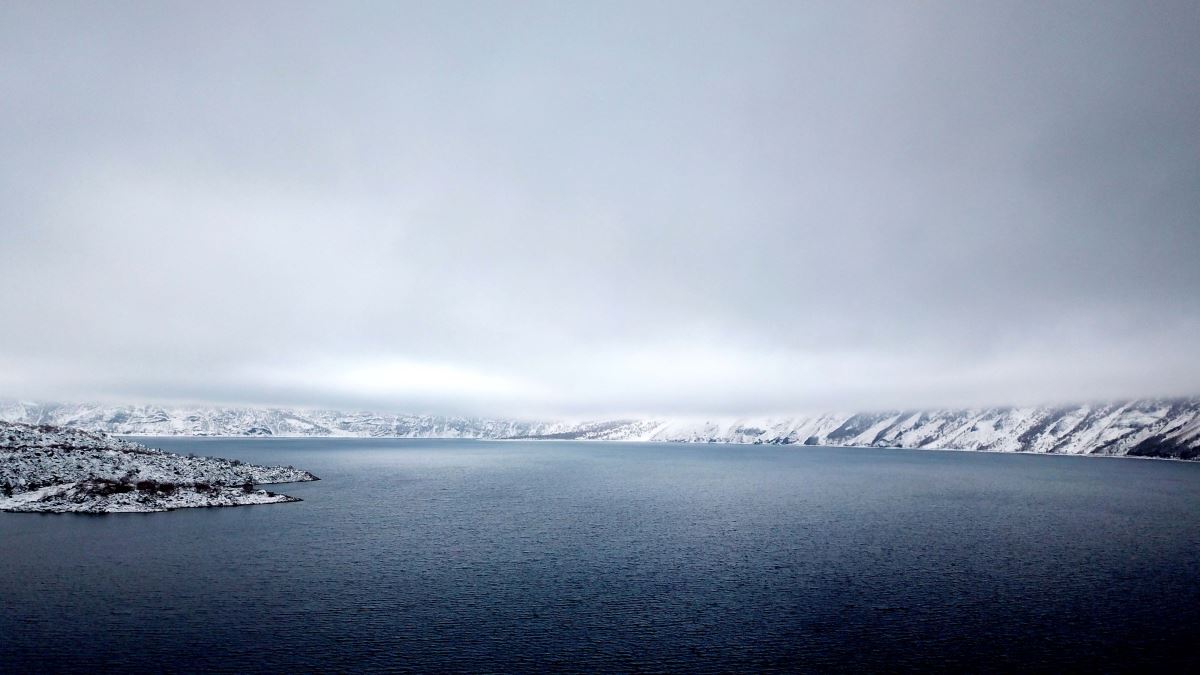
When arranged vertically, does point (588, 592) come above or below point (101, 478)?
below

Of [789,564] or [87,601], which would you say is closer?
[87,601]

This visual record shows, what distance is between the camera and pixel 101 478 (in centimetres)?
12912

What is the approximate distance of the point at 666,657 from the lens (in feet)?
158

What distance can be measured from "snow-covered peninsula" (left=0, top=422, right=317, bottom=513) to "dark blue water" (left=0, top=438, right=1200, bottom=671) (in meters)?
9.44

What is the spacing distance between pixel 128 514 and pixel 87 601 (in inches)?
2732

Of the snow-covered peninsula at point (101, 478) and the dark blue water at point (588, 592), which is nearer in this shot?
the dark blue water at point (588, 592)

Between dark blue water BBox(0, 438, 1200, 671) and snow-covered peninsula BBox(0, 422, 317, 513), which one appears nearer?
dark blue water BBox(0, 438, 1200, 671)

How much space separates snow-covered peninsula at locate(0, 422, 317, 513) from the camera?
117375mm

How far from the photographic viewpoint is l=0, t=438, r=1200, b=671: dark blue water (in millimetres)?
48281

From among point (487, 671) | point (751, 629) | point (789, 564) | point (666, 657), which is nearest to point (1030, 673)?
point (751, 629)

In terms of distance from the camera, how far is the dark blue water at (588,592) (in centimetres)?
4828

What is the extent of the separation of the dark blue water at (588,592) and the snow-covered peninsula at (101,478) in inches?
372

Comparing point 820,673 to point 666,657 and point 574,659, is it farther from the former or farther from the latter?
point 574,659

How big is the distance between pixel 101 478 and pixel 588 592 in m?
131
